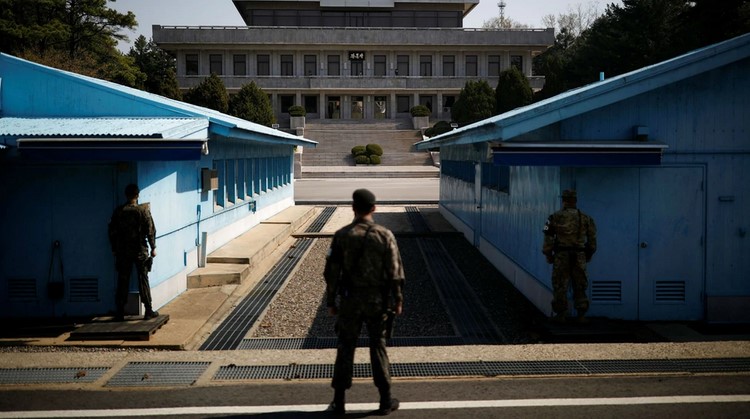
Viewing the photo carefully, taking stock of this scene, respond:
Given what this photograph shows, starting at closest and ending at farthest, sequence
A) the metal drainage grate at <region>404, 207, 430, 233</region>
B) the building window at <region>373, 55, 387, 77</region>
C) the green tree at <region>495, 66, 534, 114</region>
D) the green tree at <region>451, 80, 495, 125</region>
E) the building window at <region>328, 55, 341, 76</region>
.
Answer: the metal drainage grate at <region>404, 207, 430, 233</region> < the green tree at <region>451, 80, 495, 125</region> < the green tree at <region>495, 66, 534, 114</region> < the building window at <region>328, 55, 341, 76</region> < the building window at <region>373, 55, 387, 77</region>

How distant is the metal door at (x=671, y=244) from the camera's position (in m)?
10.4

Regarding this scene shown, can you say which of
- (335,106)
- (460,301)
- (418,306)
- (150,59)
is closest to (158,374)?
(418,306)

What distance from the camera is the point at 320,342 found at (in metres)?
9.65

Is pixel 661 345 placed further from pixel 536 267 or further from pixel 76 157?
pixel 76 157

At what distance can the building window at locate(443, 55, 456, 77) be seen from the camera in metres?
75.4

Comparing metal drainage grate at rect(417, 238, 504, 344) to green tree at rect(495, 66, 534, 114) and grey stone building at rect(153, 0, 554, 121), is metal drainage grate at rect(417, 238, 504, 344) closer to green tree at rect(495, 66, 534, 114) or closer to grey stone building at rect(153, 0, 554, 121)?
green tree at rect(495, 66, 534, 114)

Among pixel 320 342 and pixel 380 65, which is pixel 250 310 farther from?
pixel 380 65

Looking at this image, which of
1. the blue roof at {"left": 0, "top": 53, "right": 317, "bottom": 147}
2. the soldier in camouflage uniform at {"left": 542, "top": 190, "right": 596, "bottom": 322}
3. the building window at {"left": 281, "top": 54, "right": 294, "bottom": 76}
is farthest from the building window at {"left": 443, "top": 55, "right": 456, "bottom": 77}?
the soldier in camouflage uniform at {"left": 542, "top": 190, "right": 596, "bottom": 322}

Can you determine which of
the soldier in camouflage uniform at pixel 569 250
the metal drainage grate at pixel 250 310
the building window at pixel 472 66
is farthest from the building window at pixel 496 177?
the building window at pixel 472 66

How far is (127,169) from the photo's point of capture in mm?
10102

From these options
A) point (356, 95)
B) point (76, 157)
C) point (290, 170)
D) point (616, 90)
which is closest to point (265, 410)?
point (76, 157)

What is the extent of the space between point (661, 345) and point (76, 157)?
7.75m

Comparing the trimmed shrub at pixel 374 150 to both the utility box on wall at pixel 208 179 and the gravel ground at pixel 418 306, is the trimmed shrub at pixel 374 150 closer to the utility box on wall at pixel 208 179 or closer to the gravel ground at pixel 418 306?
the gravel ground at pixel 418 306

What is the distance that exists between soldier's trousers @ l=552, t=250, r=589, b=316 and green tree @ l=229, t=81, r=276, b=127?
4618 cm
